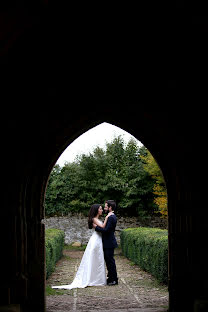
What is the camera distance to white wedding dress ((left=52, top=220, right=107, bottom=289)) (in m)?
8.30

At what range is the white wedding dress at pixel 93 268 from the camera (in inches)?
327

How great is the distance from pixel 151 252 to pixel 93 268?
1221 mm

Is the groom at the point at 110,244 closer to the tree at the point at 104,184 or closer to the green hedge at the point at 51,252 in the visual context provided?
the green hedge at the point at 51,252

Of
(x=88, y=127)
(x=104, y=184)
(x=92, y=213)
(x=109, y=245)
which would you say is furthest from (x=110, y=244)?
(x=104, y=184)

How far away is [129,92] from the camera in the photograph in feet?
17.4

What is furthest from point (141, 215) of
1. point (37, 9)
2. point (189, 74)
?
point (37, 9)

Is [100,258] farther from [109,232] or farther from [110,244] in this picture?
[109,232]

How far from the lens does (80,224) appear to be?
17.5 metres

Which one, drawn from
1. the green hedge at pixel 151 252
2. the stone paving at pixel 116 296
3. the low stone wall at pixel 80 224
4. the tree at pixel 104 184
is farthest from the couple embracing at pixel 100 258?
the low stone wall at pixel 80 224

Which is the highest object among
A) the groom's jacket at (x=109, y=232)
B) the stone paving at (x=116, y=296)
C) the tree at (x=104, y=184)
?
the tree at (x=104, y=184)

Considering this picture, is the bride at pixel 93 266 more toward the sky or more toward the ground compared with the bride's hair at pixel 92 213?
more toward the ground

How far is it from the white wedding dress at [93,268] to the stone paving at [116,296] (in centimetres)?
29

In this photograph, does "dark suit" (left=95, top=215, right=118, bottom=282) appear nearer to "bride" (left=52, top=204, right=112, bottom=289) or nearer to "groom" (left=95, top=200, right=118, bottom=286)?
"groom" (left=95, top=200, right=118, bottom=286)

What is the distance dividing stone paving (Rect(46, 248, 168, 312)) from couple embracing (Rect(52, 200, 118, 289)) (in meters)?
0.28
